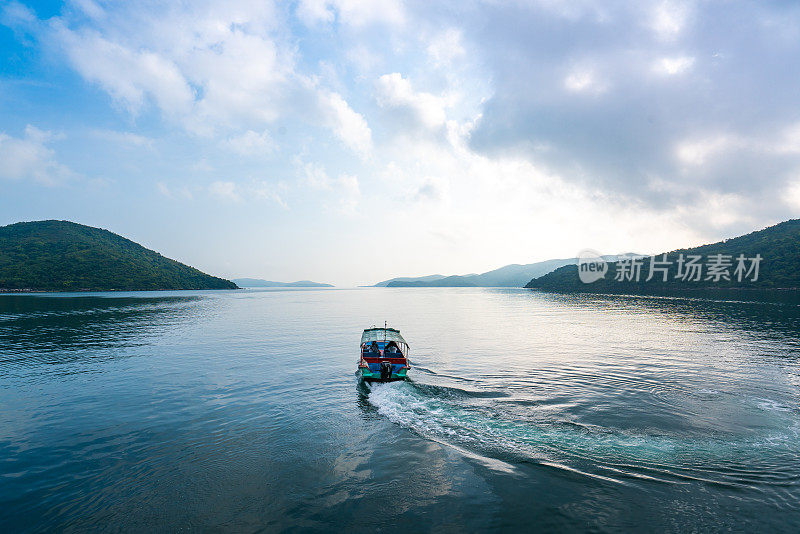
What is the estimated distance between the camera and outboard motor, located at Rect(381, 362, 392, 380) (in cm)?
3061

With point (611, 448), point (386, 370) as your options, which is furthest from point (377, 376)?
point (611, 448)

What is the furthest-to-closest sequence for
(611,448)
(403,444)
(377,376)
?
(377,376)
(403,444)
(611,448)

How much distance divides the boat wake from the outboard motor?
6772 millimetres

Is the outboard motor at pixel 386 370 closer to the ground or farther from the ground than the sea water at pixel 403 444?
farther from the ground

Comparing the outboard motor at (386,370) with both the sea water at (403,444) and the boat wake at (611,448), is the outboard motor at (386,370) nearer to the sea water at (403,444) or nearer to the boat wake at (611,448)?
the sea water at (403,444)

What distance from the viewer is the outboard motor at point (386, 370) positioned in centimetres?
3061

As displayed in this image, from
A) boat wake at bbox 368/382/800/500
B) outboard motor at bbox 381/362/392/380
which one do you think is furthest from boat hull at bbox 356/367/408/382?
boat wake at bbox 368/382/800/500

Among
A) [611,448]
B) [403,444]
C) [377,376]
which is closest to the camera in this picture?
[611,448]

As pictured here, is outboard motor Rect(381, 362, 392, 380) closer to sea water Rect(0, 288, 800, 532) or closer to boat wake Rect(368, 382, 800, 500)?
sea water Rect(0, 288, 800, 532)

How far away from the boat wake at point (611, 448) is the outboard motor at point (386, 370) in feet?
22.2

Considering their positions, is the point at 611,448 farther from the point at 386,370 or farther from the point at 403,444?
the point at 386,370

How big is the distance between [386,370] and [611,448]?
17941 mm

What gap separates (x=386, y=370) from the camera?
30.8 m

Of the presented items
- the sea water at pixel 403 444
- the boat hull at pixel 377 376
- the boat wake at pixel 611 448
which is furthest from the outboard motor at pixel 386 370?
the boat wake at pixel 611 448
